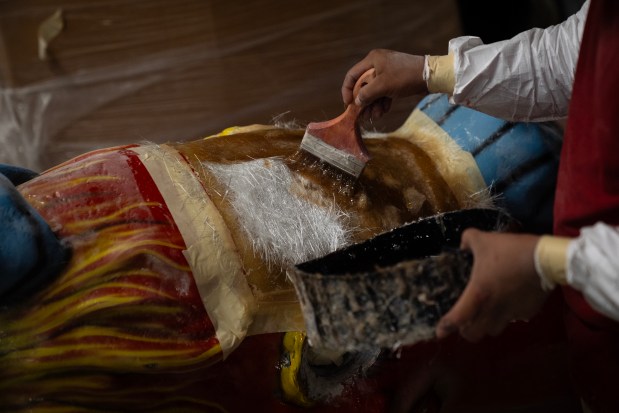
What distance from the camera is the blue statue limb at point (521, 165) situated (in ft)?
4.07

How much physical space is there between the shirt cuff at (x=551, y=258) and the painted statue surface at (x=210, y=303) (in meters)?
0.34

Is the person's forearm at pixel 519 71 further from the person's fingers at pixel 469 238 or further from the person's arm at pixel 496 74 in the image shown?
the person's fingers at pixel 469 238

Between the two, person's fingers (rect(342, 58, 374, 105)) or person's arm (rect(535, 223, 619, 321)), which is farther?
person's fingers (rect(342, 58, 374, 105))

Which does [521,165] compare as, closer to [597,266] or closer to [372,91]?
[372,91]

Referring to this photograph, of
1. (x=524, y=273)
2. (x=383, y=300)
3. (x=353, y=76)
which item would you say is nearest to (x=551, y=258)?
(x=524, y=273)

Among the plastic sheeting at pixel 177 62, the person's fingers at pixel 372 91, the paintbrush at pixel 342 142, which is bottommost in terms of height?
the plastic sheeting at pixel 177 62

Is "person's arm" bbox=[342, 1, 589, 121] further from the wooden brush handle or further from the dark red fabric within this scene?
the dark red fabric

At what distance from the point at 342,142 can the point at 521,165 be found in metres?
0.34

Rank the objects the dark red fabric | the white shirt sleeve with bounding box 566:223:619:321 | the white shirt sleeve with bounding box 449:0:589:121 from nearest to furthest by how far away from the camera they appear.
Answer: the white shirt sleeve with bounding box 566:223:619:321
the dark red fabric
the white shirt sleeve with bounding box 449:0:589:121

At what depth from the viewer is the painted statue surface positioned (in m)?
0.93

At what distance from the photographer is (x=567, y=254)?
0.76 meters

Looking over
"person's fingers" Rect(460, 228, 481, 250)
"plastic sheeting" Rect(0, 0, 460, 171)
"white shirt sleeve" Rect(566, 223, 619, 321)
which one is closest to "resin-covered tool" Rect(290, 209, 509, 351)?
"person's fingers" Rect(460, 228, 481, 250)

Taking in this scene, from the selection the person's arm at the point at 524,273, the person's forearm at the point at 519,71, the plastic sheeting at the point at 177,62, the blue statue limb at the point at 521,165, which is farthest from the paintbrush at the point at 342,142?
the plastic sheeting at the point at 177,62

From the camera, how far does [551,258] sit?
30.3 inches
